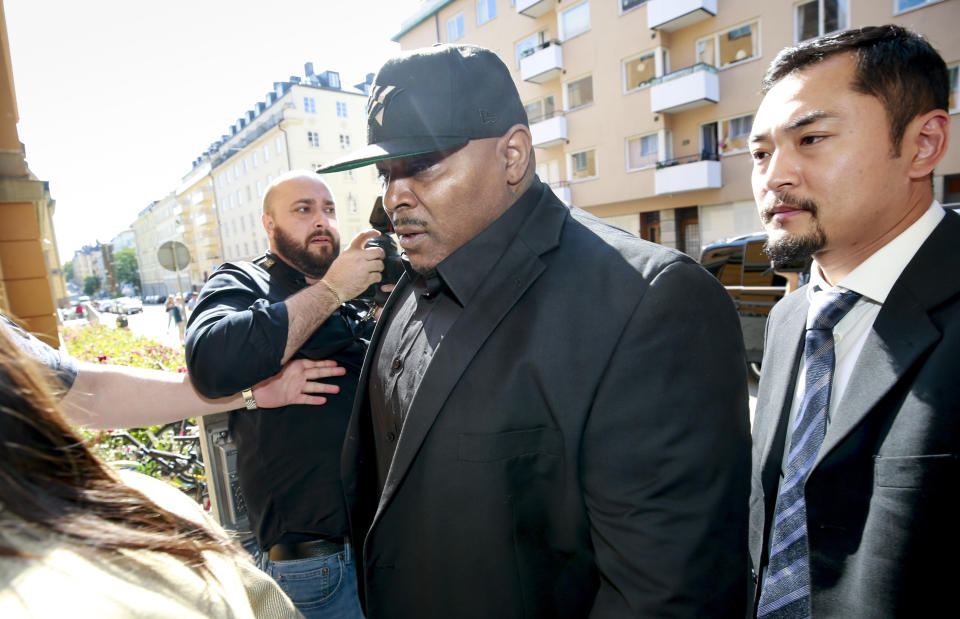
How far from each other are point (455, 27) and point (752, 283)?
2360 cm

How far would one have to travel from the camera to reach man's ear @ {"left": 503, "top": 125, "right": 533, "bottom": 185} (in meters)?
1.49

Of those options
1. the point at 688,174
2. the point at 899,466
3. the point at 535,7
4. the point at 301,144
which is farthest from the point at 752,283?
the point at 301,144

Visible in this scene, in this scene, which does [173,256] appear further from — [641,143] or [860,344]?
[641,143]

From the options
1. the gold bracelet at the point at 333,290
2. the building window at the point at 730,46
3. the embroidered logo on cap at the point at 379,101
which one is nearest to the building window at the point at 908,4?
the building window at the point at 730,46

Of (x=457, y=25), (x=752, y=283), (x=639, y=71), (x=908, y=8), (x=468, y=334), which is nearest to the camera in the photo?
(x=468, y=334)

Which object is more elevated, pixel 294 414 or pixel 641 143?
pixel 641 143

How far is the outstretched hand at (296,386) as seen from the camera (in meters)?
2.02

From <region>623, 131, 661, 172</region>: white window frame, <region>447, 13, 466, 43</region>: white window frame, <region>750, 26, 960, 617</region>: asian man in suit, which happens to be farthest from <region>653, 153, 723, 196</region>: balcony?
<region>750, 26, 960, 617</region>: asian man in suit

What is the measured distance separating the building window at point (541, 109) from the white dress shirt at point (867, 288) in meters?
22.1

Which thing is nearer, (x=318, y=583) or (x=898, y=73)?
(x=898, y=73)

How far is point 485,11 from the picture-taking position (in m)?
23.8

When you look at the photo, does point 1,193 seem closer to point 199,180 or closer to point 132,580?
point 132,580

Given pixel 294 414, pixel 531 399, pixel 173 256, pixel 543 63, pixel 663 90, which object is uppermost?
pixel 543 63

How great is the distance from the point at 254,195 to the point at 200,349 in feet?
168
